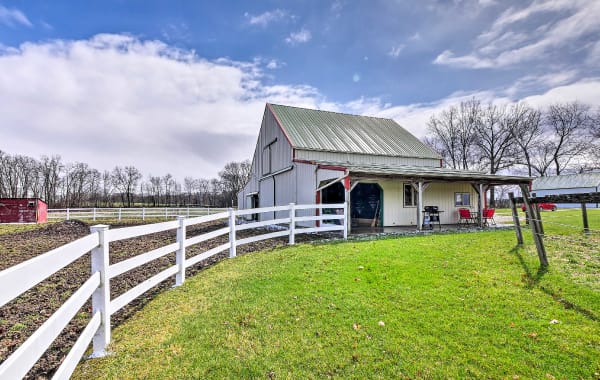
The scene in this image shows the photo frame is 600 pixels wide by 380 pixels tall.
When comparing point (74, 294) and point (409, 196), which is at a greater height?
point (409, 196)

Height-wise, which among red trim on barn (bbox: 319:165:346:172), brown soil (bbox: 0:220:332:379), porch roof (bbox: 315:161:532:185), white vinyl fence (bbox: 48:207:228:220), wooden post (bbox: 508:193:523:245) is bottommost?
brown soil (bbox: 0:220:332:379)

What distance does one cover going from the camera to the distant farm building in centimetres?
3725

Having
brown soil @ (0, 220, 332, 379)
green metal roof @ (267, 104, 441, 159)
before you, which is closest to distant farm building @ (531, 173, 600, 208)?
green metal roof @ (267, 104, 441, 159)

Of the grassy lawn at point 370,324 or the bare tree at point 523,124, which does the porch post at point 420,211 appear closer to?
the grassy lawn at point 370,324

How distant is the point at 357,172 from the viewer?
1103cm

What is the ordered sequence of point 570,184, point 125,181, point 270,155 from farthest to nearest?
point 125,181 < point 570,184 < point 270,155

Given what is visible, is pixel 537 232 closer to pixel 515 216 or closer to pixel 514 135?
pixel 515 216

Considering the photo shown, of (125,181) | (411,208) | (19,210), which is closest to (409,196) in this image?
(411,208)

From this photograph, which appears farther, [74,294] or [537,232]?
[537,232]

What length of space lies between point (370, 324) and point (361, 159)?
49.6 ft

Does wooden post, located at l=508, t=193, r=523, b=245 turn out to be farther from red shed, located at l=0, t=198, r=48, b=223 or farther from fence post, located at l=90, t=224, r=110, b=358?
red shed, located at l=0, t=198, r=48, b=223

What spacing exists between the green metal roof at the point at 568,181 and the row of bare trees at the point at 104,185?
164 ft

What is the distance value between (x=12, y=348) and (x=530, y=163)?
2175 inches

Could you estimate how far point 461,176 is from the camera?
43.7 feet
